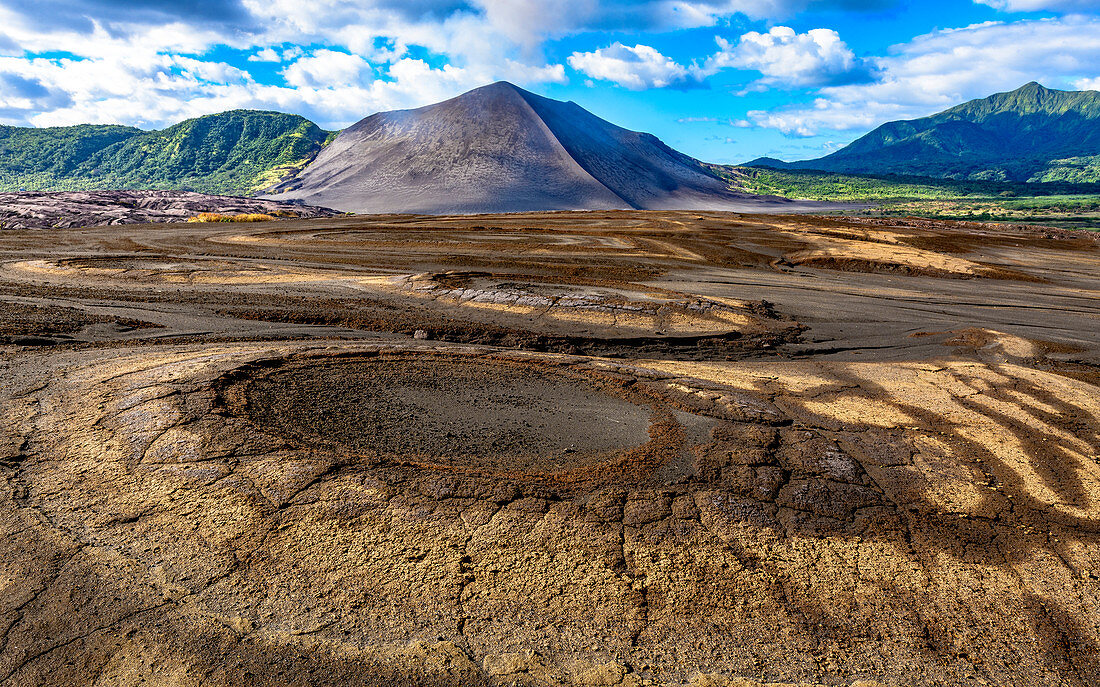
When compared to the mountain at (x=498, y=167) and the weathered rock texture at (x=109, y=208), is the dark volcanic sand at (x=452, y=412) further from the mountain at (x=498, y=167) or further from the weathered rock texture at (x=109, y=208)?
the mountain at (x=498, y=167)

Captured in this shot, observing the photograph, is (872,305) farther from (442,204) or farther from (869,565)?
(442,204)

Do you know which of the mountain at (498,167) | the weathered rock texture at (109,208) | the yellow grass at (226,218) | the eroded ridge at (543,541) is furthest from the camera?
the mountain at (498,167)

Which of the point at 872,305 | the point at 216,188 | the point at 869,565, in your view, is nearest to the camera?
the point at 869,565

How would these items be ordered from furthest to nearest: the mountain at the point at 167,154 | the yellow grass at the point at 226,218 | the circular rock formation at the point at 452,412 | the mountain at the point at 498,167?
the mountain at the point at 167,154
the mountain at the point at 498,167
the yellow grass at the point at 226,218
the circular rock formation at the point at 452,412

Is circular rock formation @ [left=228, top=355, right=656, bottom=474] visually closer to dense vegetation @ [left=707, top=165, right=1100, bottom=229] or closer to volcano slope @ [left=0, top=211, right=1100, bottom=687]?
volcano slope @ [left=0, top=211, right=1100, bottom=687]

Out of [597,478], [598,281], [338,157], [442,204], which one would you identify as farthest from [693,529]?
[338,157]

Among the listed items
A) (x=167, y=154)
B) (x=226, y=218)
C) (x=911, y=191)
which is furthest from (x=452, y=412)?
(x=167, y=154)

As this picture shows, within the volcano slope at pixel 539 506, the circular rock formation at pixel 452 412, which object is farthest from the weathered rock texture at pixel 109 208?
the circular rock formation at pixel 452 412
